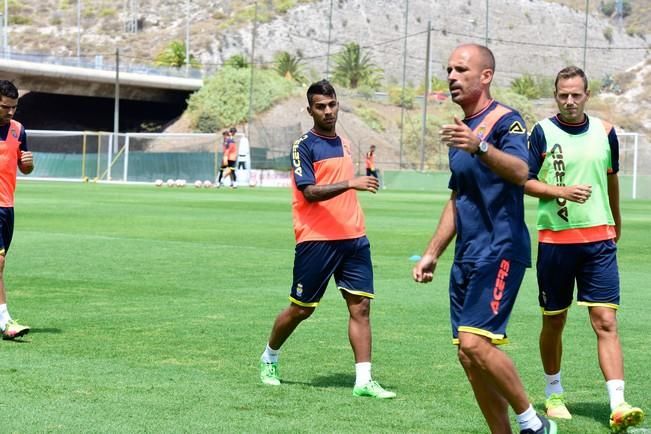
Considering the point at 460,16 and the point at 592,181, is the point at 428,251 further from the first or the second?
the point at 460,16

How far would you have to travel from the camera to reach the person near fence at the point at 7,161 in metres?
10.3

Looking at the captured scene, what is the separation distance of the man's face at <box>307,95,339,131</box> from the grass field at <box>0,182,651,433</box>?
179 centimetres

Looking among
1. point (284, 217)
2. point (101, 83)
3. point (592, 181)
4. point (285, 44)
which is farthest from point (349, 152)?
point (285, 44)

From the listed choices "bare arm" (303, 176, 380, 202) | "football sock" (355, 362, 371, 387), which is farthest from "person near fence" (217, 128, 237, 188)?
"football sock" (355, 362, 371, 387)

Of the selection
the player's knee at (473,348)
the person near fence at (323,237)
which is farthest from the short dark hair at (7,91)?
the player's knee at (473,348)

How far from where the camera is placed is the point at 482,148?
585 centimetres

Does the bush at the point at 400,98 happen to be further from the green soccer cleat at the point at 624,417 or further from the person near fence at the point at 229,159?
the green soccer cleat at the point at 624,417

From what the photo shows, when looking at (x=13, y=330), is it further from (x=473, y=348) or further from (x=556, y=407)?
(x=473, y=348)

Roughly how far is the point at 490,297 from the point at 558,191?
142 centimetres

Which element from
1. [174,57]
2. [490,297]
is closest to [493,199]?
[490,297]

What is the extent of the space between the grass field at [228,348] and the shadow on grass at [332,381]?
0.05 feet

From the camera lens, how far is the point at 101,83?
85.2m

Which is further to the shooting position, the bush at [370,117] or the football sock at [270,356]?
the bush at [370,117]

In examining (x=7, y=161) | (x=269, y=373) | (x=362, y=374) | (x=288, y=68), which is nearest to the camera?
(x=362, y=374)
